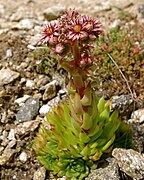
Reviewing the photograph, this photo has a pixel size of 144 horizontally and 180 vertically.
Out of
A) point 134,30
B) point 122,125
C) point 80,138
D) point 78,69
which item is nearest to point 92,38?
point 78,69

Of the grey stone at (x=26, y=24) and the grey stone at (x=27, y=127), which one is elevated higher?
the grey stone at (x=26, y=24)

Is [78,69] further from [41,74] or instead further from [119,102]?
[41,74]

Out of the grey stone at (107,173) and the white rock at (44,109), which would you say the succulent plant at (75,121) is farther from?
the white rock at (44,109)

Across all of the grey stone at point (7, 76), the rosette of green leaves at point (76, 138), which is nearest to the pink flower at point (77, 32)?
the rosette of green leaves at point (76, 138)

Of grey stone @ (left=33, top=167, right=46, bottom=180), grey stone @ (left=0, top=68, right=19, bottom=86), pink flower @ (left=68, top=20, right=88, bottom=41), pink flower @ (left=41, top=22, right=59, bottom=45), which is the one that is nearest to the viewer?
pink flower @ (left=68, top=20, right=88, bottom=41)

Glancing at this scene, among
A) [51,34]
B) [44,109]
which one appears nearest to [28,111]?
[44,109]

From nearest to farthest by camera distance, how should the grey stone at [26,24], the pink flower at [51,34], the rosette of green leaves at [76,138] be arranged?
1. the pink flower at [51,34]
2. the rosette of green leaves at [76,138]
3. the grey stone at [26,24]

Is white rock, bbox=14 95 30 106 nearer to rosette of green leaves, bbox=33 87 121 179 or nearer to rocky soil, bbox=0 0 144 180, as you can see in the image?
rocky soil, bbox=0 0 144 180

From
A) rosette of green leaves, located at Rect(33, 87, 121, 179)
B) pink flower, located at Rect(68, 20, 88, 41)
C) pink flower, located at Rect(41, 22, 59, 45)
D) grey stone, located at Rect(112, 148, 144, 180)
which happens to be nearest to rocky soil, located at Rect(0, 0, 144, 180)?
grey stone, located at Rect(112, 148, 144, 180)
